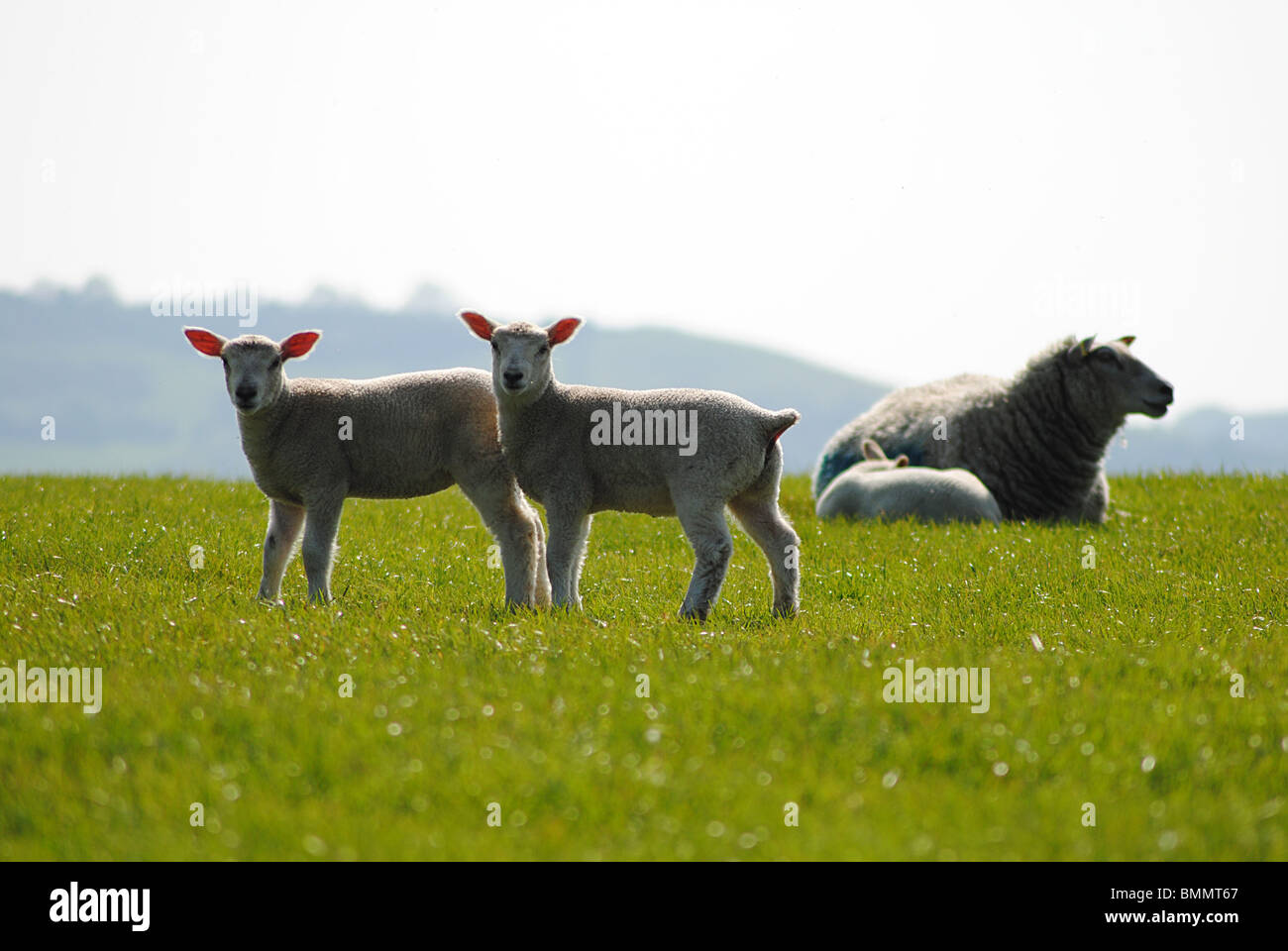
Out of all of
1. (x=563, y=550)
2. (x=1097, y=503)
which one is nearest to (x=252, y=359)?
(x=563, y=550)

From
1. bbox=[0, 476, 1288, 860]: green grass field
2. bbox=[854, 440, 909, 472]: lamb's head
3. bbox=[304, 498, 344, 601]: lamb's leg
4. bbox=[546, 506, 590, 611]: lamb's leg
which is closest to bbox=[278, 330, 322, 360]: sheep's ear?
bbox=[304, 498, 344, 601]: lamb's leg

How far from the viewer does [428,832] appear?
12.9 feet

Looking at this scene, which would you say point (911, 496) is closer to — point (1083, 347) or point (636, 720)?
point (1083, 347)

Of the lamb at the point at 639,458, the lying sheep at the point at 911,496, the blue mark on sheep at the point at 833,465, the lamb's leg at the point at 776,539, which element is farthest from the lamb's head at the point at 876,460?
the lamb at the point at 639,458

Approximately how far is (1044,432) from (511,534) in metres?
8.29

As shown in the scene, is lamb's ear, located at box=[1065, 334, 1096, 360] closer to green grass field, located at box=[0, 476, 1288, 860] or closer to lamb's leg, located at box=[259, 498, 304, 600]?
green grass field, located at box=[0, 476, 1288, 860]

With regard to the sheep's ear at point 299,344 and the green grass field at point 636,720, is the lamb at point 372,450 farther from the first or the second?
the green grass field at point 636,720

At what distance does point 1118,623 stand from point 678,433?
317 centimetres

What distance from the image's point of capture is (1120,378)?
45.6ft

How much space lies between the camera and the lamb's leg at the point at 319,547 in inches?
306

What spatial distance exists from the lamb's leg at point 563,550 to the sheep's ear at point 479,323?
118 cm

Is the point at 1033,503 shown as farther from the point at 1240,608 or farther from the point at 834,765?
the point at 834,765

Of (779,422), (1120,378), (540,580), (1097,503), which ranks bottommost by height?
(1097,503)
